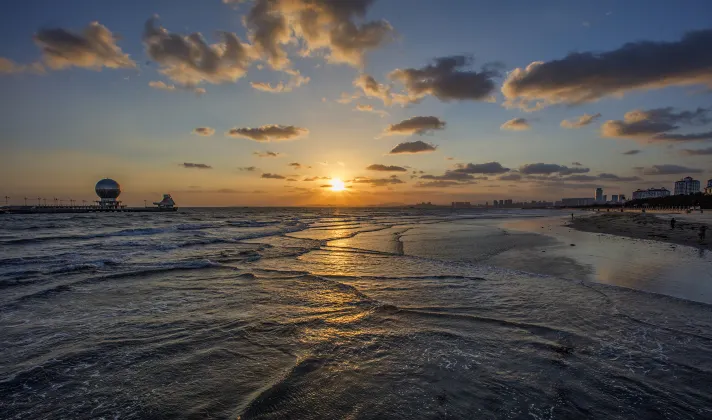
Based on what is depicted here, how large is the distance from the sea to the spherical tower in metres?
167

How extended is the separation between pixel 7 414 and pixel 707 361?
41.3 ft

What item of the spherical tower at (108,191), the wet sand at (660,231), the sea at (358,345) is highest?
the spherical tower at (108,191)

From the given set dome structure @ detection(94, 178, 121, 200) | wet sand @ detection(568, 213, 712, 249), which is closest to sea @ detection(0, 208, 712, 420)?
wet sand @ detection(568, 213, 712, 249)

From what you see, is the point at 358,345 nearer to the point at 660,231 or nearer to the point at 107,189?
the point at 660,231

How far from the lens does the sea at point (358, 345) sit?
197 inches

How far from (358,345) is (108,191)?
181 metres

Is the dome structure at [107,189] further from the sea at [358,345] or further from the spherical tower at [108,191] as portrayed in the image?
the sea at [358,345]

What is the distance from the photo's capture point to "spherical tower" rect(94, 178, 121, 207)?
145 m

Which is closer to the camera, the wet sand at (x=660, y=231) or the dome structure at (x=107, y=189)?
the wet sand at (x=660, y=231)

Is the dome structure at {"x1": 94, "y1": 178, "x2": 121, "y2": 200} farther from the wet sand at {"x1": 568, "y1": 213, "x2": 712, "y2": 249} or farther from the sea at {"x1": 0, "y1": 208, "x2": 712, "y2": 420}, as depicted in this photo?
the wet sand at {"x1": 568, "y1": 213, "x2": 712, "y2": 249}

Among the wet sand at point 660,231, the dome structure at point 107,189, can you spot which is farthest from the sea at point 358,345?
the dome structure at point 107,189

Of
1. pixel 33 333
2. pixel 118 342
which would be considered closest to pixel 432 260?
pixel 118 342

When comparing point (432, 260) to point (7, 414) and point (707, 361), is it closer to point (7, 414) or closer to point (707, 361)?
point (707, 361)

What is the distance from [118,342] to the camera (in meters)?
7.38
